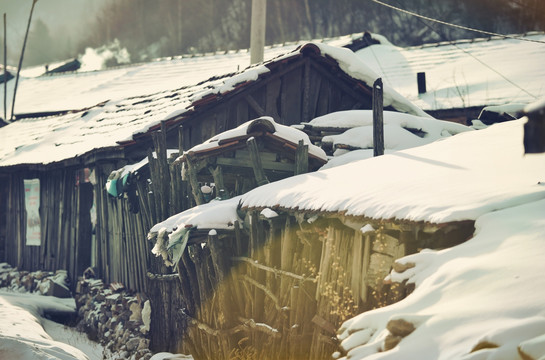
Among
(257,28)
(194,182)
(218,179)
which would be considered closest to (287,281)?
(218,179)

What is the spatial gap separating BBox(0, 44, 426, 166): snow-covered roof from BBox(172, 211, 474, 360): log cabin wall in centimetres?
408

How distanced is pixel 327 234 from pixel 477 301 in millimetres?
2964

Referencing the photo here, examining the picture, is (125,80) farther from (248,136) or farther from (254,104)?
(248,136)

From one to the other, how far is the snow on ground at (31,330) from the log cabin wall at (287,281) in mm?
1732

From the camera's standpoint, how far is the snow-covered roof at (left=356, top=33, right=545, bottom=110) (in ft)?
54.1

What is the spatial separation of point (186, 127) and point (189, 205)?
2731 millimetres

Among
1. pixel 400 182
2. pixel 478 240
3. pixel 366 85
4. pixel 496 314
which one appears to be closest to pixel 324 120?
pixel 366 85

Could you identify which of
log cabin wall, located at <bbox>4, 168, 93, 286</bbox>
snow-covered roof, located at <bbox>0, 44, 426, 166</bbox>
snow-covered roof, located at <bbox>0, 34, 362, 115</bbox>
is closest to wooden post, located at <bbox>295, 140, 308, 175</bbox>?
snow-covered roof, located at <bbox>0, 44, 426, 166</bbox>

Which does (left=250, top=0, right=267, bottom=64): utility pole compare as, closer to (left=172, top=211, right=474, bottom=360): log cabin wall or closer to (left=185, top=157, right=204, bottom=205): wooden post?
(left=185, top=157, right=204, bottom=205): wooden post

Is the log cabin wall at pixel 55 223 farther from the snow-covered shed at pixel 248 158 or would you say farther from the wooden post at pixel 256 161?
the wooden post at pixel 256 161

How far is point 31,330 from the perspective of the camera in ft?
31.9

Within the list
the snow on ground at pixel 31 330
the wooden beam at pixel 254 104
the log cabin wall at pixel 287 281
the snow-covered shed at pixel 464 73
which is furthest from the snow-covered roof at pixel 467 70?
the snow on ground at pixel 31 330

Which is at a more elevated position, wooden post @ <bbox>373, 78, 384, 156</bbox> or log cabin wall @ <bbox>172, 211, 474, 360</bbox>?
wooden post @ <bbox>373, 78, 384, 156</bbox>

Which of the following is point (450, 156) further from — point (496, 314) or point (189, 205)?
point (189, 205)
